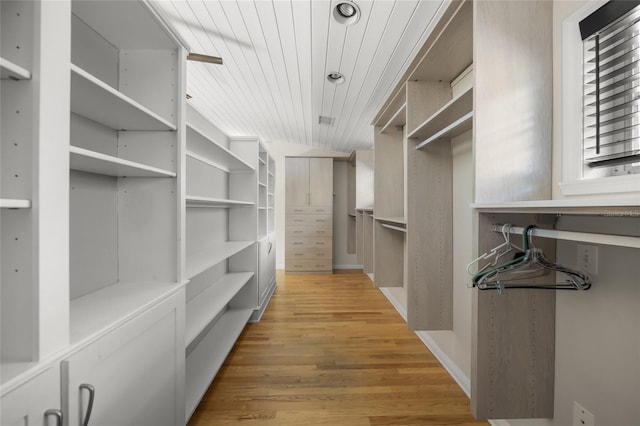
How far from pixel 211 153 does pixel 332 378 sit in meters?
2.04

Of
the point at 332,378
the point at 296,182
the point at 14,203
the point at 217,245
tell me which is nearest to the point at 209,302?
the point at 217,245

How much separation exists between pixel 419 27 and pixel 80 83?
6.11 ft

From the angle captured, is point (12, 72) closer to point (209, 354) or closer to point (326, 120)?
point (209, 354)

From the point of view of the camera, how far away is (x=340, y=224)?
6.04 metres

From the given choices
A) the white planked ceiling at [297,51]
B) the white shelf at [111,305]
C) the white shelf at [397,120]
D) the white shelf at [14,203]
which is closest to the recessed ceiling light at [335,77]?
the white planked ceiling at [297,51]

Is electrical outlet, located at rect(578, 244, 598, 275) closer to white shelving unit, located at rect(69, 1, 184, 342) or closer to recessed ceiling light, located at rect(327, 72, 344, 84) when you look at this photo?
white shelving unit, located at rect(69, 1, 184, 342)

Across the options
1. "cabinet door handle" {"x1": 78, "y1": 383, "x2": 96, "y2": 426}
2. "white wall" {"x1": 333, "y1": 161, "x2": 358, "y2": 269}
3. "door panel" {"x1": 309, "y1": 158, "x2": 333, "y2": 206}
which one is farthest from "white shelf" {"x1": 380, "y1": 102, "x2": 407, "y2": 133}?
"white wall" {"x1": 333, "y1": 161, "x2": 358, "y2": 269}

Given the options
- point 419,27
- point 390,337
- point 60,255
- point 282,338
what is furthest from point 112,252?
point 390,337

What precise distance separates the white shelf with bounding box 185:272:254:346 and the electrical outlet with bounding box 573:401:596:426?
1821mm

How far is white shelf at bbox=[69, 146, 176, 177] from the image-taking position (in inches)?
36.4

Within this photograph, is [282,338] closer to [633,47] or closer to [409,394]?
[409,394]

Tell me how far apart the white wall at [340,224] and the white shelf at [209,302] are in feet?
10.2

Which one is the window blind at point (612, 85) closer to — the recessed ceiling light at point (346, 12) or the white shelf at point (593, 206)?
the white shelf at point (593, 206)

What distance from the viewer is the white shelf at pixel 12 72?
0.64m
